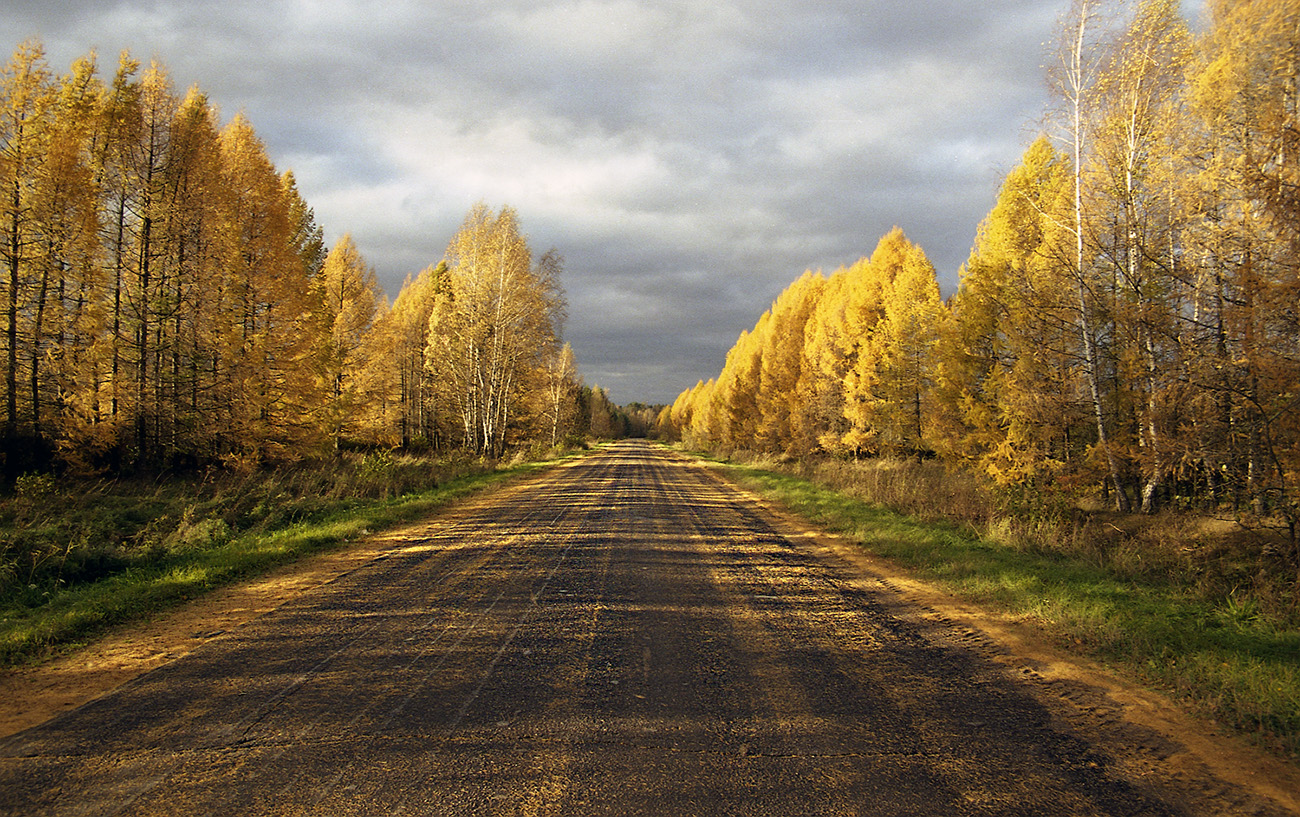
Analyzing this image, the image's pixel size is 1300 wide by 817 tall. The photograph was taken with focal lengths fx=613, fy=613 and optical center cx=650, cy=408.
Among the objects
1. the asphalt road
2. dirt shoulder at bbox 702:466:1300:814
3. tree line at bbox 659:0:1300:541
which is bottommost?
dirt shoulder at bbox 702:466:1300:814

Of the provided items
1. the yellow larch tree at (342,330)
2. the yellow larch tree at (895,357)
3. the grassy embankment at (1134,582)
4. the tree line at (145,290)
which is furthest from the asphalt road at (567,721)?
the yellow larch tree at (895,357)

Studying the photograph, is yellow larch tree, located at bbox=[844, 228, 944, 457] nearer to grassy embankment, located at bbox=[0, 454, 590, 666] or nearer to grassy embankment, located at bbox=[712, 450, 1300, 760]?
grassy embankment, located at bbox=[712, 450, 1300, 760]

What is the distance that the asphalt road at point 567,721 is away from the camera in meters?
3.14

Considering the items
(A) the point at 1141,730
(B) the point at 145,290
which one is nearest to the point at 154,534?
(B) the point at 145,290

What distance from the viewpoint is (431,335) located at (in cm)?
3066

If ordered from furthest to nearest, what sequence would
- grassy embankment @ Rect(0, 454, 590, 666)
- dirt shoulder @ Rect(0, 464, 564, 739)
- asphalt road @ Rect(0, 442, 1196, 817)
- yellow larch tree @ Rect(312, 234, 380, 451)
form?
yellow larch tree @ Rect(312, 234, 380, 451)
grassy embankment @ Rect(0, 454, 590, 666)
dirt shoulder @ Rect(0, 464, 564, 739)
asphalt road @ Rect(0, 442, 1196, 817)

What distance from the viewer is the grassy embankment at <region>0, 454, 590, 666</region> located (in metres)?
6.57

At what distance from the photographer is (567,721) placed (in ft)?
13.0

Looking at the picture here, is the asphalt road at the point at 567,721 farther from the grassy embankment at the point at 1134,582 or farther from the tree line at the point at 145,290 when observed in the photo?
the tree line at the point at 145,290

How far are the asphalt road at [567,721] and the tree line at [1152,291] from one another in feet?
19.6

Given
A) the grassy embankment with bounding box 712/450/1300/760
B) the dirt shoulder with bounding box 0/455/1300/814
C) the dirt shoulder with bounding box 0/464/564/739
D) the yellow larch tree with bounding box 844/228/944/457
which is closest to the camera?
the dirt shoulder with bounding box 0/455/1300/814

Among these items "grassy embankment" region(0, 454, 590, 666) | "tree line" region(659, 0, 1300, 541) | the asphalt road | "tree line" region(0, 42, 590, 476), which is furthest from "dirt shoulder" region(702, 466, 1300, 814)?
"tree line" region(0, 42, 590, 476)

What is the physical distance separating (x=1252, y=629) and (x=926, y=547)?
4.62 m

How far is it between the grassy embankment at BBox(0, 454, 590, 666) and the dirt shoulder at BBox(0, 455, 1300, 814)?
1.64 feet
